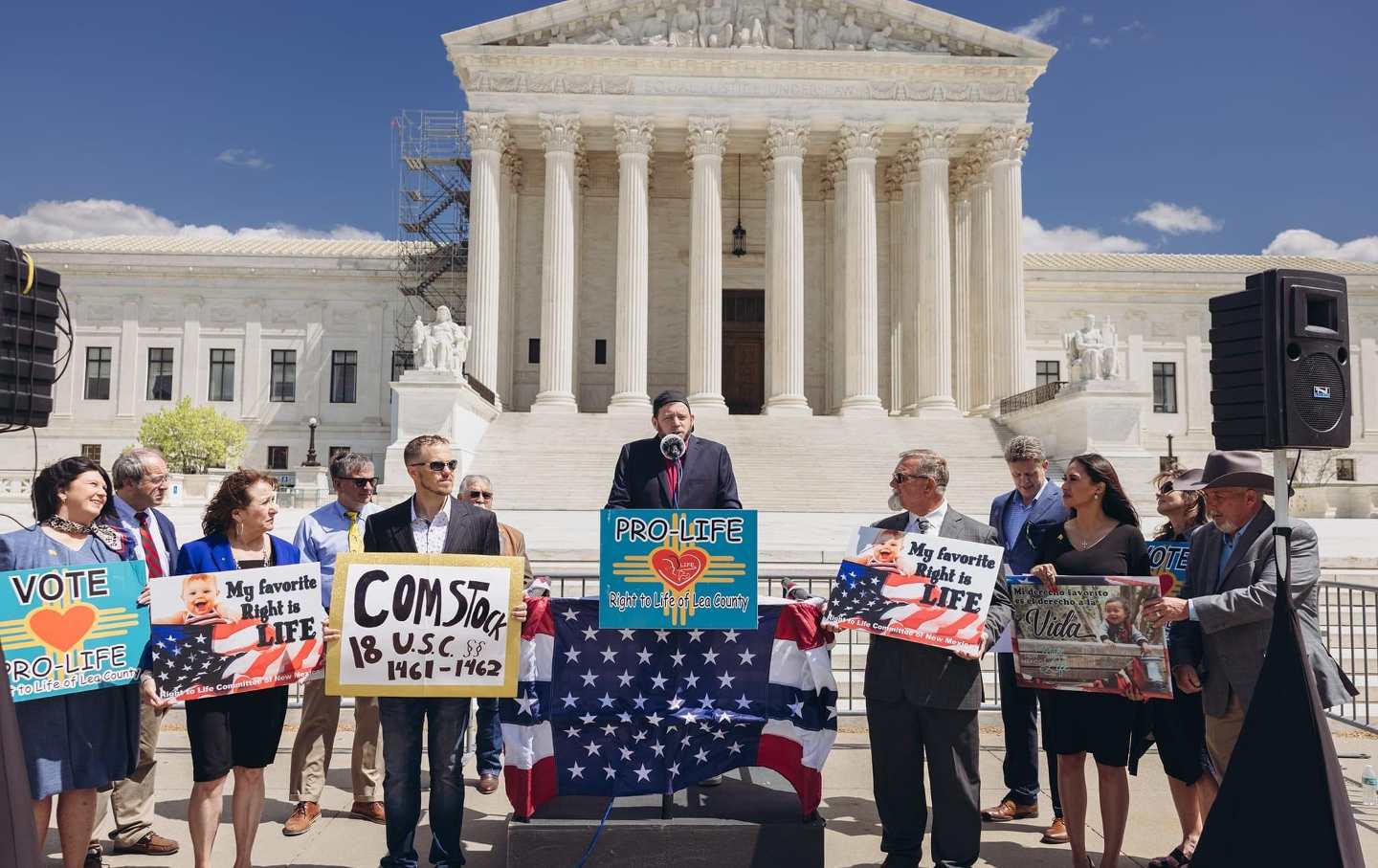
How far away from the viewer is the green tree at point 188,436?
38.0 meters

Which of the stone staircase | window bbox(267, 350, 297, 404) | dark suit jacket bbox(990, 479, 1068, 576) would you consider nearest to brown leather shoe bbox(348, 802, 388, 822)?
dark suit jacket bbox(990, 479, 1068, 576)

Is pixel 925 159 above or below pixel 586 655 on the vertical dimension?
above

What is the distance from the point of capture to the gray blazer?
4914 millimetres

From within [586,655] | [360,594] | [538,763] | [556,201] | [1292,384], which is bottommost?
[538,763]

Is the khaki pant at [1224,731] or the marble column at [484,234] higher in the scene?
the marble column at [484,234]

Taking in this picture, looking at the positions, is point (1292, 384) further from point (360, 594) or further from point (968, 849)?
point (360, 594)

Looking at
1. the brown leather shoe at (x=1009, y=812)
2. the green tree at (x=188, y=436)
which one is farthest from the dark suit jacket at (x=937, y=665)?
the green tree at (x=188, y=436)

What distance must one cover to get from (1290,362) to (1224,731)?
6.46 feet

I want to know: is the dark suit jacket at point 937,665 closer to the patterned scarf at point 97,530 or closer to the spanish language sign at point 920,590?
the spanish language sign at point 920,590

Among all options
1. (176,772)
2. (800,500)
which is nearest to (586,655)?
(176,772)

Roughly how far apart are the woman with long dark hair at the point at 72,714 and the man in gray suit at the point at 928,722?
3856 millimetres

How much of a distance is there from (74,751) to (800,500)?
20.7 meters

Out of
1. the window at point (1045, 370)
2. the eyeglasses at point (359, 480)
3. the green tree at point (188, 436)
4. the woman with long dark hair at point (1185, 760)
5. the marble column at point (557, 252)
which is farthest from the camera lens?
the window at point (1045, 370)

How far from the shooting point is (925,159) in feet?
111
